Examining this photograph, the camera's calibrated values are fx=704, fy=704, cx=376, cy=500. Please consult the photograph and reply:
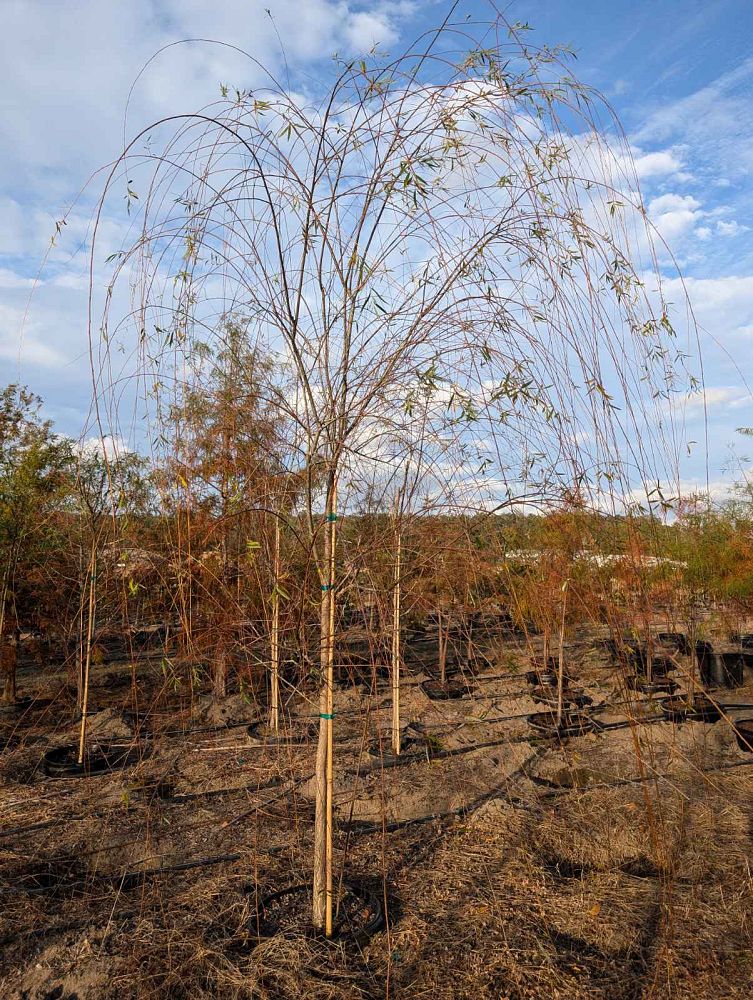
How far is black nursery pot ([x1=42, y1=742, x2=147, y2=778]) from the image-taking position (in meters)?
4.90

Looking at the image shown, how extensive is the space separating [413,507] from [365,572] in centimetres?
45

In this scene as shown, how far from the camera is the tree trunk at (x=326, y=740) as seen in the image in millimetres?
2430

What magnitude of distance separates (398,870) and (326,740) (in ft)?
4.04

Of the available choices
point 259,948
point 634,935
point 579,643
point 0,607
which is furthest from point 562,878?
point 579,643

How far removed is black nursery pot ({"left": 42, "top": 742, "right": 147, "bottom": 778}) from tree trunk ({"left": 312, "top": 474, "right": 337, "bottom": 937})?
246 cm

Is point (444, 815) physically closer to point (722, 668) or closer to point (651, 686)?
point (651, 686)

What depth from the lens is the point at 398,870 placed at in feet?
10.9

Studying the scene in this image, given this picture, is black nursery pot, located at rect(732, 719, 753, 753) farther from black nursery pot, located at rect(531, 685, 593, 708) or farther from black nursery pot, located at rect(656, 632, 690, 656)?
black nursery pot, located at rect(531, 685, 593, 708)

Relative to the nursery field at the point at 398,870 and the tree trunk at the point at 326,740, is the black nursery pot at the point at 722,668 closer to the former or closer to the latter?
the nursery field at the point at 398,870

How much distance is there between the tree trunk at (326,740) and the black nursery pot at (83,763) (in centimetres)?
246

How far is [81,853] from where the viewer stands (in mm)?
3580

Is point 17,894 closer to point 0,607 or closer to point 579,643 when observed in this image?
point 0,607

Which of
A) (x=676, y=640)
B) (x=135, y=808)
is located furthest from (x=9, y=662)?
(x=676, y=640)

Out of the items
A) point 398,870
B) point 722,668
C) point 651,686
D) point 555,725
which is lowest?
point 398,870
